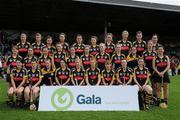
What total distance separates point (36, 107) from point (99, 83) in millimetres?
1564

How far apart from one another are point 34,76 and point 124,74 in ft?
6.92

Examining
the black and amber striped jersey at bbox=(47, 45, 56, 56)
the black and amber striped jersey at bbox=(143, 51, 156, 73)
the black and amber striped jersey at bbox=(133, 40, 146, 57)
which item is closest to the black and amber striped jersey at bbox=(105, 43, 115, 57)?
the black and amber striped jersey at bbox=(133, 40, 146, 57)

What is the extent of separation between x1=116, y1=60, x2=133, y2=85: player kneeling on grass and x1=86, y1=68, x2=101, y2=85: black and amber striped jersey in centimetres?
48

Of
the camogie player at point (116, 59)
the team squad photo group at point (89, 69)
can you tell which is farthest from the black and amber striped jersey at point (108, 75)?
the camogie player at point (116, 59)

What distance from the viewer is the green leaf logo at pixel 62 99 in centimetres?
841

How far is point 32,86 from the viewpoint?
8.89 m

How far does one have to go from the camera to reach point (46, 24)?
2770 cm

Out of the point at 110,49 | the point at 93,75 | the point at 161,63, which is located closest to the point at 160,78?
the point at 161,63

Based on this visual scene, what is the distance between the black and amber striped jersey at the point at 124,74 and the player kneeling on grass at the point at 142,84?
0.46ft

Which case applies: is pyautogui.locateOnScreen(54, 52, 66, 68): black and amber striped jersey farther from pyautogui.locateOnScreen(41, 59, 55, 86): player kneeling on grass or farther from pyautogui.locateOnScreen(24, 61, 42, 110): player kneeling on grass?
pyautogui.locateOnScreen(24, 61, 42, 110): player kneeling on grass

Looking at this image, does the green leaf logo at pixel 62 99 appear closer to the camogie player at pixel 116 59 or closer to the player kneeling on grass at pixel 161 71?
the camogie player at pixel 116 59

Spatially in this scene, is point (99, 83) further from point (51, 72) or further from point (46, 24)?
point (46, 24)

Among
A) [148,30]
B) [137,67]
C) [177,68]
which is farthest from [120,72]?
[148,30]

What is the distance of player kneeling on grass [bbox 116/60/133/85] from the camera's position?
9008 mm
